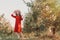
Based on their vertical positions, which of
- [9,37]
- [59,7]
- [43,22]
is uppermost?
[59,7]

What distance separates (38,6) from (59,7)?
0.28m

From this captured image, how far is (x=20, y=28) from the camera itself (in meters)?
2.24

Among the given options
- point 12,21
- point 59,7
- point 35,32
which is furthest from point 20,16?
point 59,7

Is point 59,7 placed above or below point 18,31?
above

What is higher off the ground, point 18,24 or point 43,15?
point 43,15

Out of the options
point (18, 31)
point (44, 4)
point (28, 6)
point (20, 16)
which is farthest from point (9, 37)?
point (44, 4)

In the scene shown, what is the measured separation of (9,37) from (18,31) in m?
0.13

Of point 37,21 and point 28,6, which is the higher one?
point 28,6

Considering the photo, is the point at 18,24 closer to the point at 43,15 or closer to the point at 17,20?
the point at 17,20

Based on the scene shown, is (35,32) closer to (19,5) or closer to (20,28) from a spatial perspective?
(20,28)

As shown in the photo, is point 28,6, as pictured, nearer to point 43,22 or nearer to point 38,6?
point 38,6

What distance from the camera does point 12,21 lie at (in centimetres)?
223

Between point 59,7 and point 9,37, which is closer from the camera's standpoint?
point 9,37

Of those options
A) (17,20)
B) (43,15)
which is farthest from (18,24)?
(43,15)
